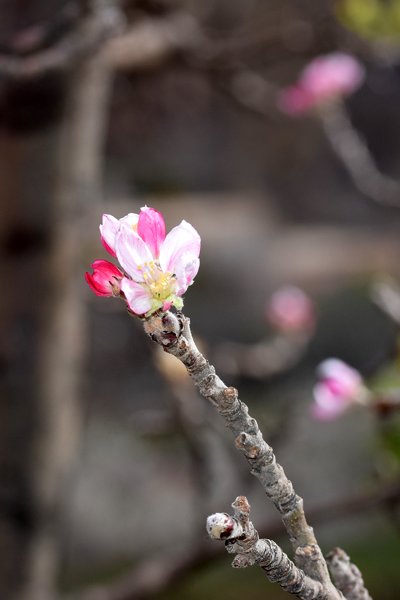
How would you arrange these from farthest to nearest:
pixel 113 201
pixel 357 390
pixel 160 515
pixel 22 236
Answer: pixel 113 201 → pixel 160 515 → pixel 22 236 → pixel 357 390

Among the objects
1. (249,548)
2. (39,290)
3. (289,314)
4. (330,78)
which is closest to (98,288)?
(249,548)

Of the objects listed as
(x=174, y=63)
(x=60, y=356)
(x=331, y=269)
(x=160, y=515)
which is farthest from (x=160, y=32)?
(x=331, y=269)

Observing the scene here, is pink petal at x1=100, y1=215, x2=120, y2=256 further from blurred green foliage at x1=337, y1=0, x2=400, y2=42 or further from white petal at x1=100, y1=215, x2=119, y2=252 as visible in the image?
blurred green foliage at x1=337, y1=0, x2=400, y2=42

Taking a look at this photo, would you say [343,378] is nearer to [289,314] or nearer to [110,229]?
[110,229]

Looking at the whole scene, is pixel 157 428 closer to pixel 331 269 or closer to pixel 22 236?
pixel 22 236

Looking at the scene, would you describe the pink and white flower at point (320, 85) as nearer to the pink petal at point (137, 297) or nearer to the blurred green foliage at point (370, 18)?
the blurred green foliage at point (370, 18)

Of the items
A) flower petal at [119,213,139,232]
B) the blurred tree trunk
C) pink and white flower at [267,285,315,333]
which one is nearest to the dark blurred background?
the blurred tree trunk
